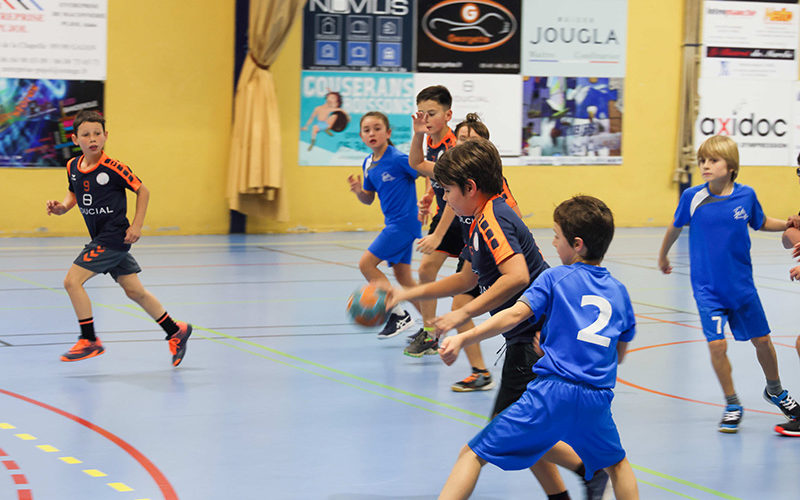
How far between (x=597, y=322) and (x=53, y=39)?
436 inches

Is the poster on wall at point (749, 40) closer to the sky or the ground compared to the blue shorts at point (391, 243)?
closer to the sky

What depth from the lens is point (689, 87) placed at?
54.6 feet

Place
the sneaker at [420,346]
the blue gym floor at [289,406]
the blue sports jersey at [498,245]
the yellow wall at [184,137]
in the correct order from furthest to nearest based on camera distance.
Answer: the yellow wall at [184,137], the sneaker at [420,346], the blue gym floor at [289,406], the blue sports jersey at [498,245]

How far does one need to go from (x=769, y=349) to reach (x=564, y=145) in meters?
10.5

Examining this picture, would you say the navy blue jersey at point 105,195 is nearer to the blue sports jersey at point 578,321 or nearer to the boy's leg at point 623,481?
the blue sports jersey at point 578,321

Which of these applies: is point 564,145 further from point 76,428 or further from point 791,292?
point 76,428

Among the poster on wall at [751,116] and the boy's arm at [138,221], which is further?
the poster on wall at [751,116]

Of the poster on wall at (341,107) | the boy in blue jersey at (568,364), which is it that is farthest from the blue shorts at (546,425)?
the poster on wall at (341,107)

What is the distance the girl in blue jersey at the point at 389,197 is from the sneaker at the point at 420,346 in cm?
55

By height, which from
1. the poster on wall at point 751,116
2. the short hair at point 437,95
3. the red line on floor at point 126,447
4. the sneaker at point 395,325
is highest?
the poster on wall at point 751,116

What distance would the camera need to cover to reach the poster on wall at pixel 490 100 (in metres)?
15.1

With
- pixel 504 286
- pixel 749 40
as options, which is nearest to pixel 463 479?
pixel 504 286

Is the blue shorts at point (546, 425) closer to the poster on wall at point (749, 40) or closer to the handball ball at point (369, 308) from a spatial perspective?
the handball ball at point (369, 308)

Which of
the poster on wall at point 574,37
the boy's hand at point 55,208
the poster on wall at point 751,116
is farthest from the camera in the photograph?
the poster on wall at point 751,116
